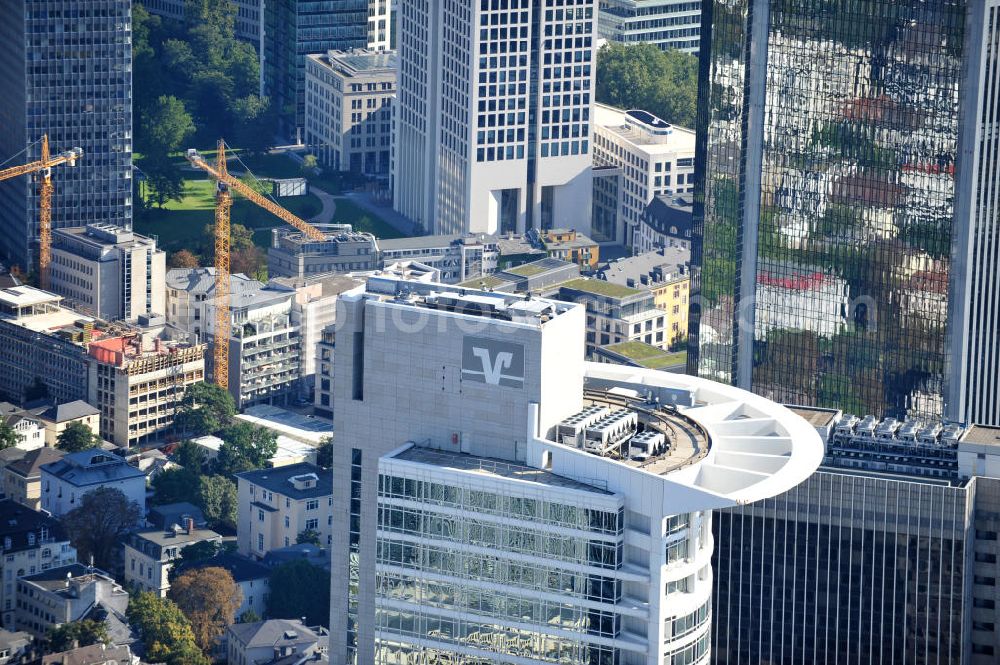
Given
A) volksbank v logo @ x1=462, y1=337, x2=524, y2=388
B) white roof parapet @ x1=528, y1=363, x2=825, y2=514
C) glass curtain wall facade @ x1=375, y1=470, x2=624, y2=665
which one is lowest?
glass curtain wall facade @ x1=375, y1=470, x2=624, y2=665

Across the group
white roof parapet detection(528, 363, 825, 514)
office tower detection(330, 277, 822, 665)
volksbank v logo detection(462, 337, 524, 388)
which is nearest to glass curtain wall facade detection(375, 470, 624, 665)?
office tower detection(330, 277, 822, 665)

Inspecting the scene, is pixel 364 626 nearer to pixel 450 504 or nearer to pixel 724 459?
pixel 450 504

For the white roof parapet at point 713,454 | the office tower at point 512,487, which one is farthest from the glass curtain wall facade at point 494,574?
the white roof parapet at point 713,454

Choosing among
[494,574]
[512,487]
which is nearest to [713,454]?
[512,487]

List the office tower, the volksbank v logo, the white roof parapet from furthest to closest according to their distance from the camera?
the volksbank v logo
the office tower
the white roof parapet

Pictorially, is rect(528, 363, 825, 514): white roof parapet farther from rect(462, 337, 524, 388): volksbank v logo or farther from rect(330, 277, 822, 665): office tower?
rect(462, 337, 524, 388): volksbank v logo

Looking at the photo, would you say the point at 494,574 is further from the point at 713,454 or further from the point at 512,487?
the point at 713,454
